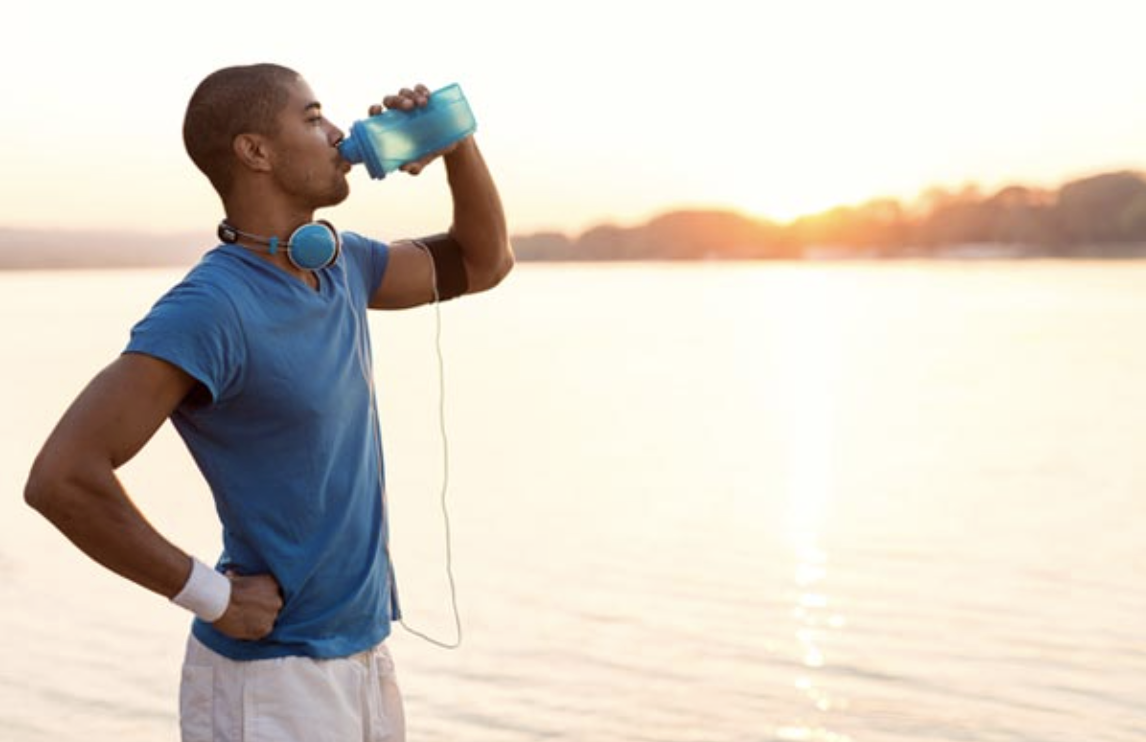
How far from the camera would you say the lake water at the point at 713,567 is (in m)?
6.54

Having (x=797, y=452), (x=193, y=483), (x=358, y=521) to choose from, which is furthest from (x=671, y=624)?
(x=797, y=452)

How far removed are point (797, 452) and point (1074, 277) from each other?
76160 mm

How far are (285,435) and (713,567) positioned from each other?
6.78m

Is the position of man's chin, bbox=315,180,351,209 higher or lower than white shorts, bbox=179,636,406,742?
higher

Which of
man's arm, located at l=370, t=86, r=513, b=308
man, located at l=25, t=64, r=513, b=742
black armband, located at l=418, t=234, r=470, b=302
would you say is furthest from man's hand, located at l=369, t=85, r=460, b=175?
black armband, located at l=418, t=234, r=470, b=302

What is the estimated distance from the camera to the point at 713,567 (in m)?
9.30

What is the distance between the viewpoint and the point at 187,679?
9.30ft

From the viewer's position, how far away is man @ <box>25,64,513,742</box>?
8.43 feet

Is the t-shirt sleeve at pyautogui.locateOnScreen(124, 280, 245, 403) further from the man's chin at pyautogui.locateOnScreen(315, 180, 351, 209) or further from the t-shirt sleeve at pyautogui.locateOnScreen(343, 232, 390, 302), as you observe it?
the t-shirt sleeve at pyautogui.locateOnScreen(343, 232, 390, 302)

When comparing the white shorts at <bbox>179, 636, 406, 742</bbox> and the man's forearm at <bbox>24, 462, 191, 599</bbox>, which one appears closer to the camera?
the man's forearm at <bbox>24, 462, 191, 599</bbox>

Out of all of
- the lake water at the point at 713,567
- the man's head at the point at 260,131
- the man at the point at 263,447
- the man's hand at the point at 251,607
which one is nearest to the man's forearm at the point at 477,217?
the man at the point at 263,447

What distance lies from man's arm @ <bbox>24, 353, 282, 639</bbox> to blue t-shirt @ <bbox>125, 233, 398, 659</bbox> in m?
0.05

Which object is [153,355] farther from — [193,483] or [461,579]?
[193,483]

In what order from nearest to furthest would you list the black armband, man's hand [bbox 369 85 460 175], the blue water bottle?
the blue water bottle
man's hand [bbox 369 85 460 175]
the black armband
